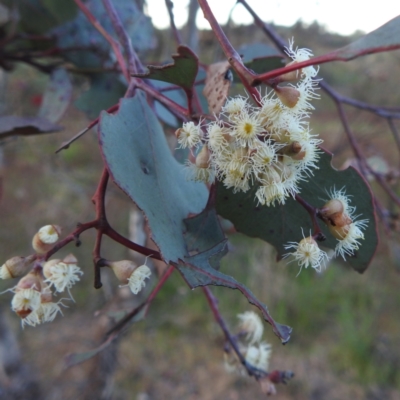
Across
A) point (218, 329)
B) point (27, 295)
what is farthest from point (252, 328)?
point (218, 329)

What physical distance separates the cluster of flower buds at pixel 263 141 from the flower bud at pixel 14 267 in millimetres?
234

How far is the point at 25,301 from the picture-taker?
1.56 ft

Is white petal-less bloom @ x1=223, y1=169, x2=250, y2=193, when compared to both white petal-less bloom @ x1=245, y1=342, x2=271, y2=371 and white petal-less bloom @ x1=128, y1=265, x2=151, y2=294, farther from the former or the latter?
white petal-less bloom @ x1=245, y1=342, x2=271, y2=371

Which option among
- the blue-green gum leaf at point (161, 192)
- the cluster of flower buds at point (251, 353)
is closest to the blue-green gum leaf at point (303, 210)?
the blue-green gum leaf at point (161, 192)

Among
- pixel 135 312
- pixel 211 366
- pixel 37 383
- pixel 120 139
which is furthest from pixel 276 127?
pixel 211 366

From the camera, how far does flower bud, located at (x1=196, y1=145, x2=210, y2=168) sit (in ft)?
1.48

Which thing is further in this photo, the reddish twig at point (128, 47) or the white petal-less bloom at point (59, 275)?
the reddish twig at point (128, 47)

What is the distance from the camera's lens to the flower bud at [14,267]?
49cm

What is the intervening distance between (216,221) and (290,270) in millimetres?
3191

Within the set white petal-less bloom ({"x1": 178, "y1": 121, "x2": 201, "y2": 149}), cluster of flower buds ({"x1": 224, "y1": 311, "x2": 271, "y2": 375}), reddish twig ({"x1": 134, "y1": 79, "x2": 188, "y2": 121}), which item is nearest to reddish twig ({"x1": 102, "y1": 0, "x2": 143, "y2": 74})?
reddish twig ({"x1": 134, "y1": 79, "x2": 188, "y2": 121})

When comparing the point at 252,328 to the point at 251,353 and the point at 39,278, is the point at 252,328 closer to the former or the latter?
the point at 251,353

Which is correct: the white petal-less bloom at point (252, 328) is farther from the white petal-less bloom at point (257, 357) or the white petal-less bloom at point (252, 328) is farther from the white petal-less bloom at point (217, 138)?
the white petal-less bloom at point (217, 138)

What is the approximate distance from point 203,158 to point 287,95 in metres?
0.11

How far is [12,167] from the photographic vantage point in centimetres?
546
